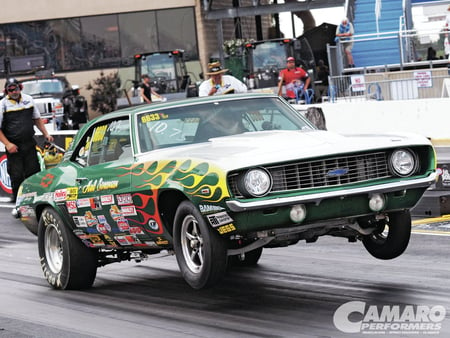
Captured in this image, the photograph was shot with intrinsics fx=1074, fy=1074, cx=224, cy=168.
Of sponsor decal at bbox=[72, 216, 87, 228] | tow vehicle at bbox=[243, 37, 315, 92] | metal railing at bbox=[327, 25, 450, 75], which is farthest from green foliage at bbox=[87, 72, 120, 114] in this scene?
sponsor decal at bbox=[72, 216, 87, 228]

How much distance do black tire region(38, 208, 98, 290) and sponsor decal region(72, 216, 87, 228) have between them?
0.18 m

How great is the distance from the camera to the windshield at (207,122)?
8.28 meters

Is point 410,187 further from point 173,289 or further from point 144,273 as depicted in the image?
point 144,273

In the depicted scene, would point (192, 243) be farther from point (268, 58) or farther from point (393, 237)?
point (268, 58)

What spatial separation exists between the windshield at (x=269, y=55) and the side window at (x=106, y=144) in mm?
25968

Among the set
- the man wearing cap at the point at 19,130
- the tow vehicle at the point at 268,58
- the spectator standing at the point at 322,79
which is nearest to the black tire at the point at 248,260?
the man wearing cap at the point at 19,130

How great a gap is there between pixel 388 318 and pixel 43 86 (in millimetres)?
29567

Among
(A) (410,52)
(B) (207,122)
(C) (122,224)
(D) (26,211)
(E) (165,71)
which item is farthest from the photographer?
(E) (165,71)

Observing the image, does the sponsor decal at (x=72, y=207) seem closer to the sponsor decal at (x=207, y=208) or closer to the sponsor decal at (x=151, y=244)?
the sponsor decal at (x=151, y=244)

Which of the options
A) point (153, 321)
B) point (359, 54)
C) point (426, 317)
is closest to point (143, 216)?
point (153, 321)

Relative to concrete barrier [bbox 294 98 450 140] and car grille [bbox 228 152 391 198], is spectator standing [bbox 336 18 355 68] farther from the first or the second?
car grille [bbox 228 152 391 198]

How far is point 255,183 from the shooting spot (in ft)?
23.0

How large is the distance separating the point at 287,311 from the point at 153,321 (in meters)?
0.90

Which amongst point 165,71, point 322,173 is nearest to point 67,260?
point 322,173
